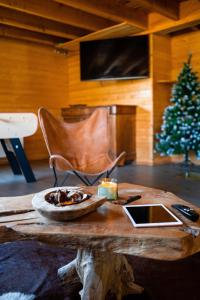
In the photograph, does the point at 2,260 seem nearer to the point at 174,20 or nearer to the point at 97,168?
the point at 97,168

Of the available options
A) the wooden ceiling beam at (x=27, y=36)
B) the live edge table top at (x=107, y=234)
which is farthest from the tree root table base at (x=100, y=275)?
the wooden ceiling beam at (x=27, y=36)

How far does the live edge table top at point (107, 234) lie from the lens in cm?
104

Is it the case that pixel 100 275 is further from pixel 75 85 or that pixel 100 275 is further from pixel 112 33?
pixel 75 85

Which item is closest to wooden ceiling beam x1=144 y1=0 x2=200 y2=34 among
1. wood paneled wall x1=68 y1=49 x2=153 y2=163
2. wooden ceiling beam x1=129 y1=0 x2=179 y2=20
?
wooden ceiling beam x1=129 y1=0 x2=179 y2=20

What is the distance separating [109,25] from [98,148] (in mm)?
3256

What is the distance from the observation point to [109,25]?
5.34 meters

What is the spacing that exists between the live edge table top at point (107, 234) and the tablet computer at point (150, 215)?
0.03 metres

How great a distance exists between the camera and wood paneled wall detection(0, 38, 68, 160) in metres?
5.50

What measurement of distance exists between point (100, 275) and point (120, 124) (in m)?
3.95

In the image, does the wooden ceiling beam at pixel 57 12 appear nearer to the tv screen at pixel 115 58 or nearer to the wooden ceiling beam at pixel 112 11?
the tv screen at pixel 115 58

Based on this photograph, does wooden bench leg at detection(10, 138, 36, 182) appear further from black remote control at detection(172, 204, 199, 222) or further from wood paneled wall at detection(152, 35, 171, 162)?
black remote control at detection(172, 204, 199, 222)

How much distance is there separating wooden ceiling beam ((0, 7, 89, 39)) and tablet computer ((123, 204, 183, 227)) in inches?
173

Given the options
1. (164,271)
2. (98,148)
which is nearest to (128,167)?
(98,148)

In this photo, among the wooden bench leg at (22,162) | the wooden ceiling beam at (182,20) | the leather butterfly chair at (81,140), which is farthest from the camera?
the wooden ceiling beam at (182,20)
